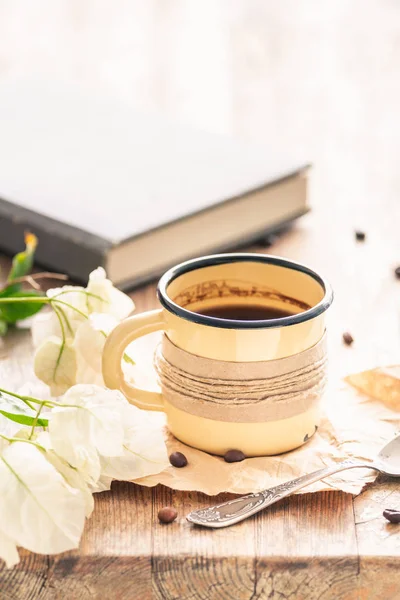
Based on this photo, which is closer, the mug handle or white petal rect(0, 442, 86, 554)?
white petal rect(0, 442, 86, 554)

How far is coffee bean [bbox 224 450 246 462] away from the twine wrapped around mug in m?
0.03

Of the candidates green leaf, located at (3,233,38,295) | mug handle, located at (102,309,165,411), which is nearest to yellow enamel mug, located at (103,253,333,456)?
mug handle, located at (102,309,165,411)

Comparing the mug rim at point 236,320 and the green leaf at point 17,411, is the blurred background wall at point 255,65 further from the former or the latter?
the green leaf at point 17,411

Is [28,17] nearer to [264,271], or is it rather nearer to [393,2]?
[393,2]

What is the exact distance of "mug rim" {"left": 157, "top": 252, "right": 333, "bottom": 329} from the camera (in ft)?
2.87

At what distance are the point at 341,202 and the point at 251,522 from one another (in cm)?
91

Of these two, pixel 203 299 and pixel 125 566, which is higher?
pixel 203 299

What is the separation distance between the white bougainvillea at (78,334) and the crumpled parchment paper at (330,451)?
0.10m

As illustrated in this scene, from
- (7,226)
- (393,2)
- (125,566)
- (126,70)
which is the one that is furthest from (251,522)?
(393,2)

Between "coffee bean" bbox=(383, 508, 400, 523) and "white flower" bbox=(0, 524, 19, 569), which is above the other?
"white flower" bbox=(0, 524, 19, 569)

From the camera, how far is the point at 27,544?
29.5 inches

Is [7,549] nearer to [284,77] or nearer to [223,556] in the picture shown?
[223,556]

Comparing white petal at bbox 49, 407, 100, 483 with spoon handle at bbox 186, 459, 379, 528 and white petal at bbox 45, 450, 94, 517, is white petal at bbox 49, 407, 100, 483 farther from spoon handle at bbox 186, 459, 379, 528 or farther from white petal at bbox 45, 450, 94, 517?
spoon handle at bbox 186, 459, 379, 528

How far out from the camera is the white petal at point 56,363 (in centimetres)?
98
